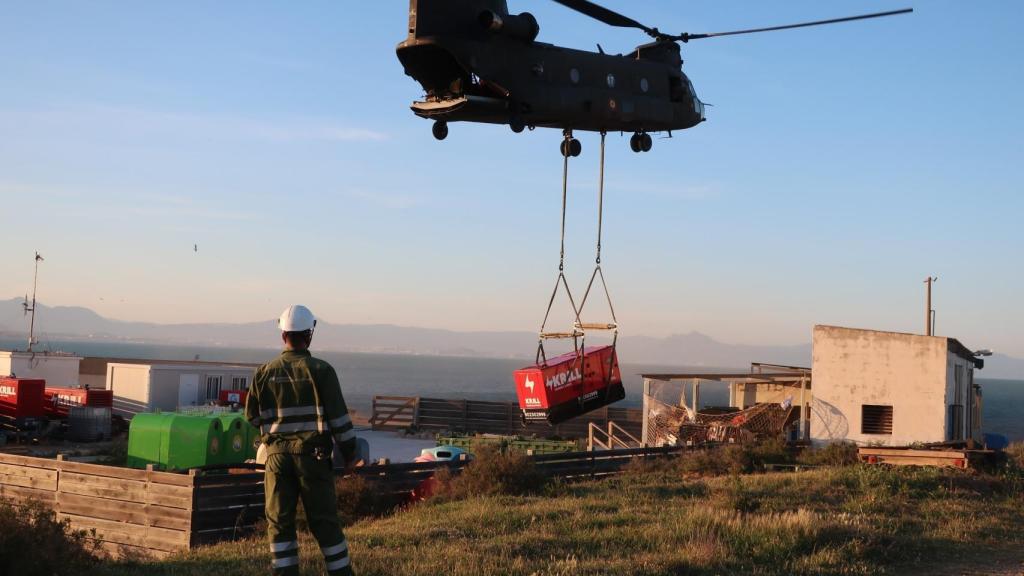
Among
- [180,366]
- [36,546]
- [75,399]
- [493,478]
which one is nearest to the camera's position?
[36,546]

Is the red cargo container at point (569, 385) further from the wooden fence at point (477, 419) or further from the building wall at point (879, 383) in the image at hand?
the wooden fence at point (477, 419)

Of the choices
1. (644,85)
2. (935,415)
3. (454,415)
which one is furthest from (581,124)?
(454,415)

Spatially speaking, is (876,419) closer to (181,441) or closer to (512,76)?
(512,76)

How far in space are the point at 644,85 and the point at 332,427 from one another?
1136 centimetres

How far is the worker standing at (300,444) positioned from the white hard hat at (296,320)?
206 mm

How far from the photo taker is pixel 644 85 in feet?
57.7

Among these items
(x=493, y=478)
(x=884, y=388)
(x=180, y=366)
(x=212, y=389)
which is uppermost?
(x=884, y=388)

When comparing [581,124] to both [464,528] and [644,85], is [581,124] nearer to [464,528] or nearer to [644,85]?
[644,85]

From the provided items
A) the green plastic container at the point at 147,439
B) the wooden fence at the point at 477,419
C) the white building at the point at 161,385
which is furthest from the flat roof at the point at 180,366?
the green plastic container at the point at 147,439

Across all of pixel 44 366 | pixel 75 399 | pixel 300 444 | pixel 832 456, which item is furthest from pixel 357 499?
pixel 44 366

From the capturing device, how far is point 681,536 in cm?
1117

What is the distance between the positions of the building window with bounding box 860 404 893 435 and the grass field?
12.5m

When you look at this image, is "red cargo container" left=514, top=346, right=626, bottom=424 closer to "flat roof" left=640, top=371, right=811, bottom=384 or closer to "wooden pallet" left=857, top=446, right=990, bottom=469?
"wooden pallet" left=857, top=446, right=990, bottom=469

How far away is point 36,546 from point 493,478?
28.1 ft
